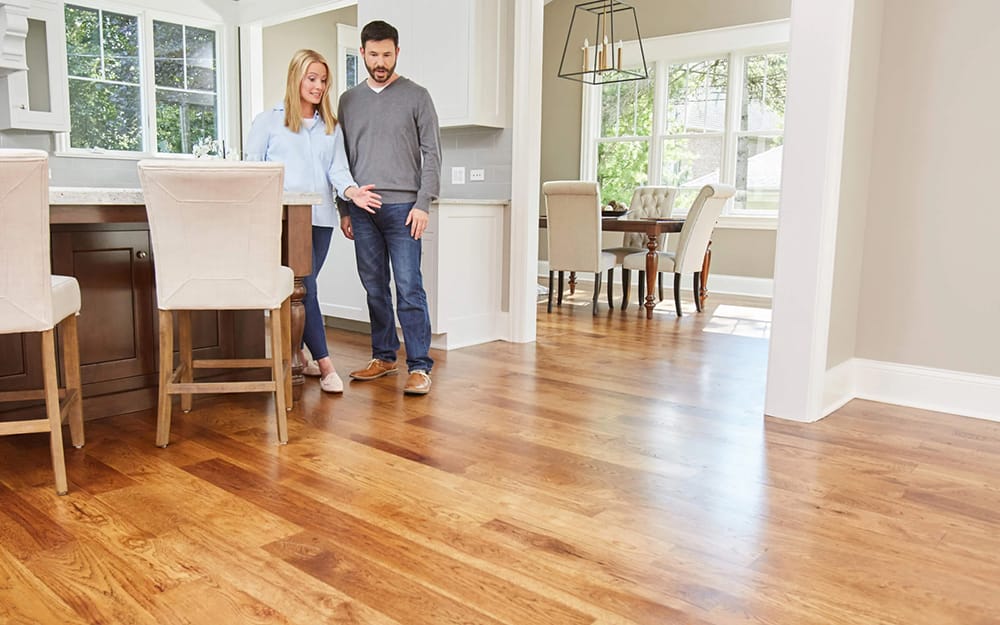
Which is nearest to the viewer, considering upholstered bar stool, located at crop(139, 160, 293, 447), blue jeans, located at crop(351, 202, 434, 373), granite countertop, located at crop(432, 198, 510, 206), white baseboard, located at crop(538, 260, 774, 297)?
upholstered bar stool, located at crop(139, 160, 293, 447)

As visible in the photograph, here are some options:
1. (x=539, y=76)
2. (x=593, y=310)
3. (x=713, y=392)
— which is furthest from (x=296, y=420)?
(x=593, y=310)

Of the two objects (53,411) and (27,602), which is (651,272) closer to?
(53,411)

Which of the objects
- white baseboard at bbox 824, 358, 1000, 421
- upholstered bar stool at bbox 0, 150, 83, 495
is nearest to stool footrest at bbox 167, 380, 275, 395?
upholstered bar stool at bbox 0, 150, 83, 495

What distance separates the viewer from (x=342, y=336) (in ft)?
15.4

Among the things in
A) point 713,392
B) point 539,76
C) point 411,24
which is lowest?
point 713,392

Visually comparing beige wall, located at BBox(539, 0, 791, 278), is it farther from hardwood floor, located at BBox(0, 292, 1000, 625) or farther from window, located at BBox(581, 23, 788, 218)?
hardwood floor, located at BBox(0, 292, 1000, 625)

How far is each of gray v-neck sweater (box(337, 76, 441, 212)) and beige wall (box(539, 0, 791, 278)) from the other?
483cm

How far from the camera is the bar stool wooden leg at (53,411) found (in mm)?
2119

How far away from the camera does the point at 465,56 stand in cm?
440

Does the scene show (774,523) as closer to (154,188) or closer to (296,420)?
(296,420)

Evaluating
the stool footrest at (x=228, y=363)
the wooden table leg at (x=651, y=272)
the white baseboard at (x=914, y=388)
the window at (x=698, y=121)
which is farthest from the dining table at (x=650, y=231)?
the stool footrest at (x=228, y=363)

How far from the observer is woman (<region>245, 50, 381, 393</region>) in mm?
3170

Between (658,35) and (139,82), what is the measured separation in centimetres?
490

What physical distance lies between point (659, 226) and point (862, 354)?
99.3 inches
